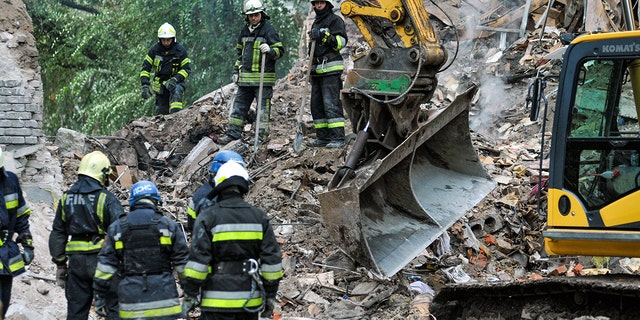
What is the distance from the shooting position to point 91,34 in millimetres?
20938

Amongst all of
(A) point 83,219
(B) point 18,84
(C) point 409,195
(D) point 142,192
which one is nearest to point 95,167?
(A) point 83,219

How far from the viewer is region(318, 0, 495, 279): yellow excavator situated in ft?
29.2

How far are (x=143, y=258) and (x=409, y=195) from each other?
3175 mm

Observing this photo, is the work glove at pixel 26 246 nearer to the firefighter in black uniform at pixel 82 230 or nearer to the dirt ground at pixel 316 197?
the firefighter in black uniform at pixel 82 230

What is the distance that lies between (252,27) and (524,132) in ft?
13.9

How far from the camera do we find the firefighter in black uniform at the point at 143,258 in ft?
22.2

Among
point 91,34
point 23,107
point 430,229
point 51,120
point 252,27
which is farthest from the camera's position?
point 51,120

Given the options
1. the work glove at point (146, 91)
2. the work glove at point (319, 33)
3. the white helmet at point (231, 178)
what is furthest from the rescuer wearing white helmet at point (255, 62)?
the white helmet at point (231, 178)

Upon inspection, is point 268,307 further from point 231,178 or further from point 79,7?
point 79,7

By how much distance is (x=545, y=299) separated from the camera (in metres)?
7.06

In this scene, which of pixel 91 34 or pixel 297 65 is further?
pixel 91 34

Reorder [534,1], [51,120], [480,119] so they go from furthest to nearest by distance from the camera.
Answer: [51,120] < [534,1] < [480,119]

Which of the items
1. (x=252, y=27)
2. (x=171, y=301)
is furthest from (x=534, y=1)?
(x=171, y=301)

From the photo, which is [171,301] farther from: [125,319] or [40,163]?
[40,163]
